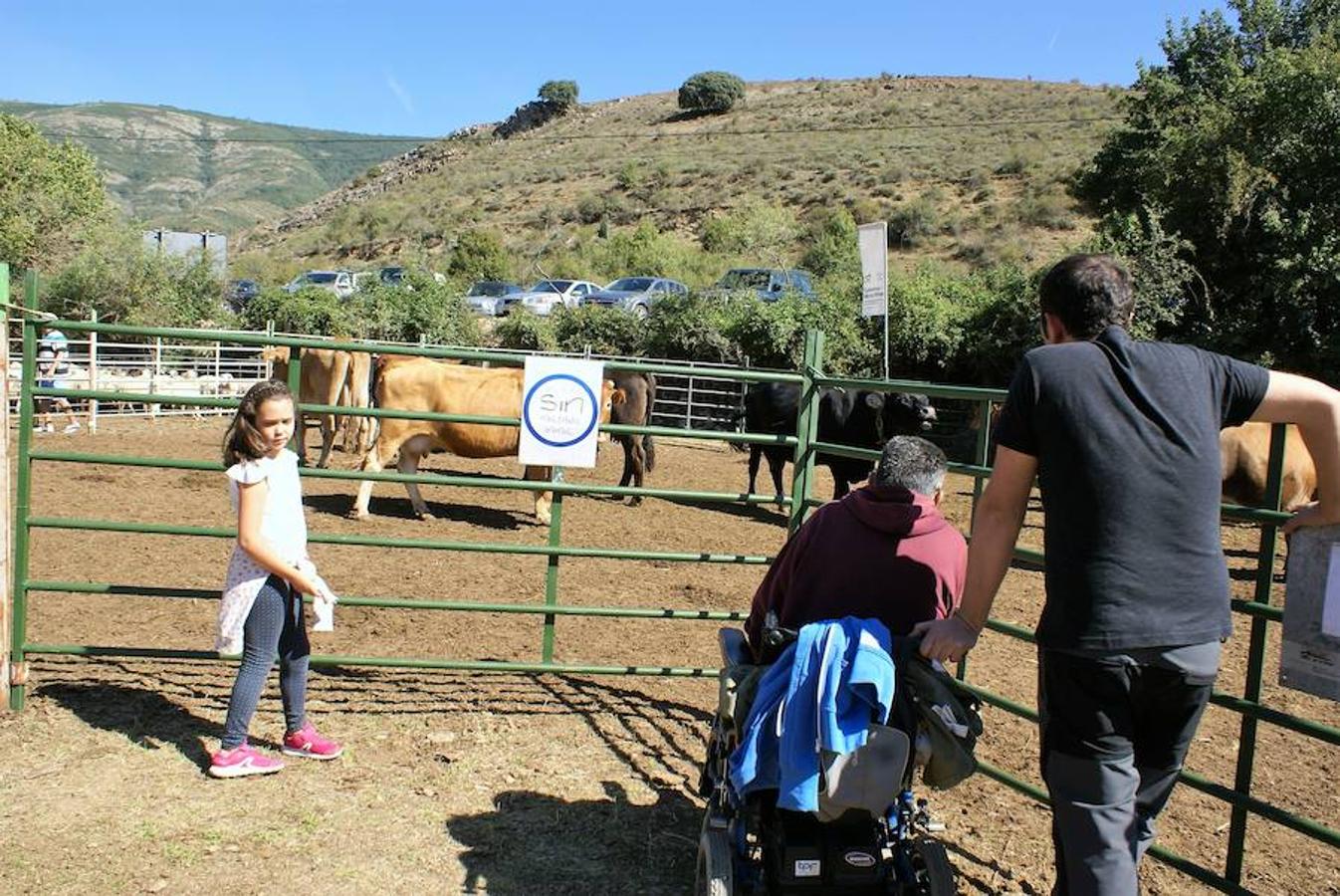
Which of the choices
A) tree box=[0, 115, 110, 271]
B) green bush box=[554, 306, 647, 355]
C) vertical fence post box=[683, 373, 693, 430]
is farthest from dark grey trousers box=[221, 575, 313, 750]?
tree box=[0, 115, 110, 271]

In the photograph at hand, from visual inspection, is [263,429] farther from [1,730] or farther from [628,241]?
[628,241]

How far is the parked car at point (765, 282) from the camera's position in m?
22.2

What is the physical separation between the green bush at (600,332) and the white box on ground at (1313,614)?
62.5ft

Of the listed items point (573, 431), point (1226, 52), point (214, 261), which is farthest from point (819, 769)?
point (214, 261)

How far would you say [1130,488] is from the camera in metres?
2.38

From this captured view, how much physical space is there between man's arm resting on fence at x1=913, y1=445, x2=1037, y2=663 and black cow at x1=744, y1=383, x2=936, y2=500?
7.40 metres

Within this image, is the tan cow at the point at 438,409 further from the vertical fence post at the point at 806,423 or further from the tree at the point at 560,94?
the tree at the point at 560,94

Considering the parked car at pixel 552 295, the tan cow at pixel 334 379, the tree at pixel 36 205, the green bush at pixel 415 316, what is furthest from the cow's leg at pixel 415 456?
the tree at pixel 36 205

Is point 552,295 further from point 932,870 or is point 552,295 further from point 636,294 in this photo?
point 932,870

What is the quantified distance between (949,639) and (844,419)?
9.33 m

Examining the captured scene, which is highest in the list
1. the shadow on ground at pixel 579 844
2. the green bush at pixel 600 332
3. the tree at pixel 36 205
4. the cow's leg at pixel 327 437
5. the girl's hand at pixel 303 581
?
the tree at pixel 36 205

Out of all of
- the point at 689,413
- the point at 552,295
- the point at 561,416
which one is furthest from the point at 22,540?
the point at 552,295

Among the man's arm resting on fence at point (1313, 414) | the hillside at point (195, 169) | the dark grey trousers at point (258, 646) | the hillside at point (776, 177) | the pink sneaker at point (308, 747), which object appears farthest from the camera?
the hillside at point (195, 169)

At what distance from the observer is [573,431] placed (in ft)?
16.5
